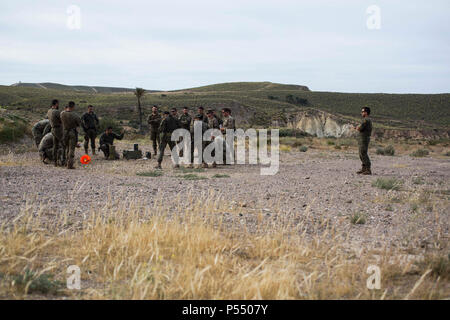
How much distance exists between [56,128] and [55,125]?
124 millimetres

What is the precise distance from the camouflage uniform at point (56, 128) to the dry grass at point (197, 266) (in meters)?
7.65

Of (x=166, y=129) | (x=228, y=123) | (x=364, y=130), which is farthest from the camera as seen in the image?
(x=228, y=123)

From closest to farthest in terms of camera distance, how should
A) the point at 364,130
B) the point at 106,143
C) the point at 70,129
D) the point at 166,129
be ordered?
the point at 70,129, the point at 364,130, the point at 166,129, the point at 106,143

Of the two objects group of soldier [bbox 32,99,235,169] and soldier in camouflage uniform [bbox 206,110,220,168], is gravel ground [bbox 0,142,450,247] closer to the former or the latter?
group of soldier [bbox 32,99,235,169]

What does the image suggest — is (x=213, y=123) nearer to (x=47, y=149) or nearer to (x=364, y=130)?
(x=364, y=130)

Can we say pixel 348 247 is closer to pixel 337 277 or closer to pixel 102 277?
pixel 337 277

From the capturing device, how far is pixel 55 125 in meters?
12.7

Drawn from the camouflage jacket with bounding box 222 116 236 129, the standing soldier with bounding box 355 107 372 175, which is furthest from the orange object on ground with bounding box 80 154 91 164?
the standing soldier with bounding box 355 107 372 175

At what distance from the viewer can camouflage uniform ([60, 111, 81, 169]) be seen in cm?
1211

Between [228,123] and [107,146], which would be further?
[107,146]

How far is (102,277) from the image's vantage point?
159 inches

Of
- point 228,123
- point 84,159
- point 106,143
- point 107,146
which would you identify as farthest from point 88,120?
point 228,123

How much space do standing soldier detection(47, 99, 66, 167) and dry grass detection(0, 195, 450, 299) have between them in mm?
7658

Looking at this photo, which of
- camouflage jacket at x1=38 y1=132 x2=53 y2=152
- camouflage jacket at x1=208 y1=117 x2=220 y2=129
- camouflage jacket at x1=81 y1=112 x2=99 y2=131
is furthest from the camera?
camouflage jacket at x1=81 y1=112 x2=99 y2=131
